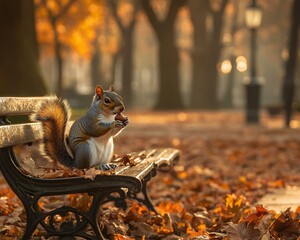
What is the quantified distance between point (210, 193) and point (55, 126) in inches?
136

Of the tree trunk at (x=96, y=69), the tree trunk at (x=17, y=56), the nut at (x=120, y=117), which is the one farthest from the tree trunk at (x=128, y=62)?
the nut at (x=120, y=117)

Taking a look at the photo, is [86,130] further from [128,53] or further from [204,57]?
[128,53]

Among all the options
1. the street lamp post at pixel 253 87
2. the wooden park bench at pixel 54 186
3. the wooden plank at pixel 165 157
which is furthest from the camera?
the street lamp post at pixel 253 87

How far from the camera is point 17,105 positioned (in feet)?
19.2

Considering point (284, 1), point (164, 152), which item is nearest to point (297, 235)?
point (164, 152)

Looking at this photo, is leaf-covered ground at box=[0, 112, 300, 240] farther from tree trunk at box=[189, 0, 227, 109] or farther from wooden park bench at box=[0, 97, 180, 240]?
tree trunk at box=[189, 0, 227, 109]

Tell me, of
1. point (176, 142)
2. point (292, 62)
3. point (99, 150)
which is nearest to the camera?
point (99, 150)

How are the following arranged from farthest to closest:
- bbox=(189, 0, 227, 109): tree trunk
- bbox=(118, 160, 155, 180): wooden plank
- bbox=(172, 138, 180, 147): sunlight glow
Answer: bbox=(189, 0, 227, 109): tree trunk < bbox=(172, 138, 180, 147): sunlight glow < bbox=(118, 160, 155, 180): wooden plank

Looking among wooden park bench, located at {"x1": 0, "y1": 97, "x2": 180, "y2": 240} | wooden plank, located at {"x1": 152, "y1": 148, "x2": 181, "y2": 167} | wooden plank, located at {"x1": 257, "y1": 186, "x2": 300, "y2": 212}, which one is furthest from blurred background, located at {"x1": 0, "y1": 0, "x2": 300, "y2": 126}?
wooden park bench, located at {"x1": 0, "y1": 97, "x2": 180, "y2": 240}

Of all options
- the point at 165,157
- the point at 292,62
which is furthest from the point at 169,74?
the point at 165,157

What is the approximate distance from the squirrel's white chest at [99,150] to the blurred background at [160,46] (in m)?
11.4

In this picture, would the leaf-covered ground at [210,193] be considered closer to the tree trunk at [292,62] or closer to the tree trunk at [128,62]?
the tree trunk at [292,62]

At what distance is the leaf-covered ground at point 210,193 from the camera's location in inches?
224

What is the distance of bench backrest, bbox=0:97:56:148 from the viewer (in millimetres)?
5293
